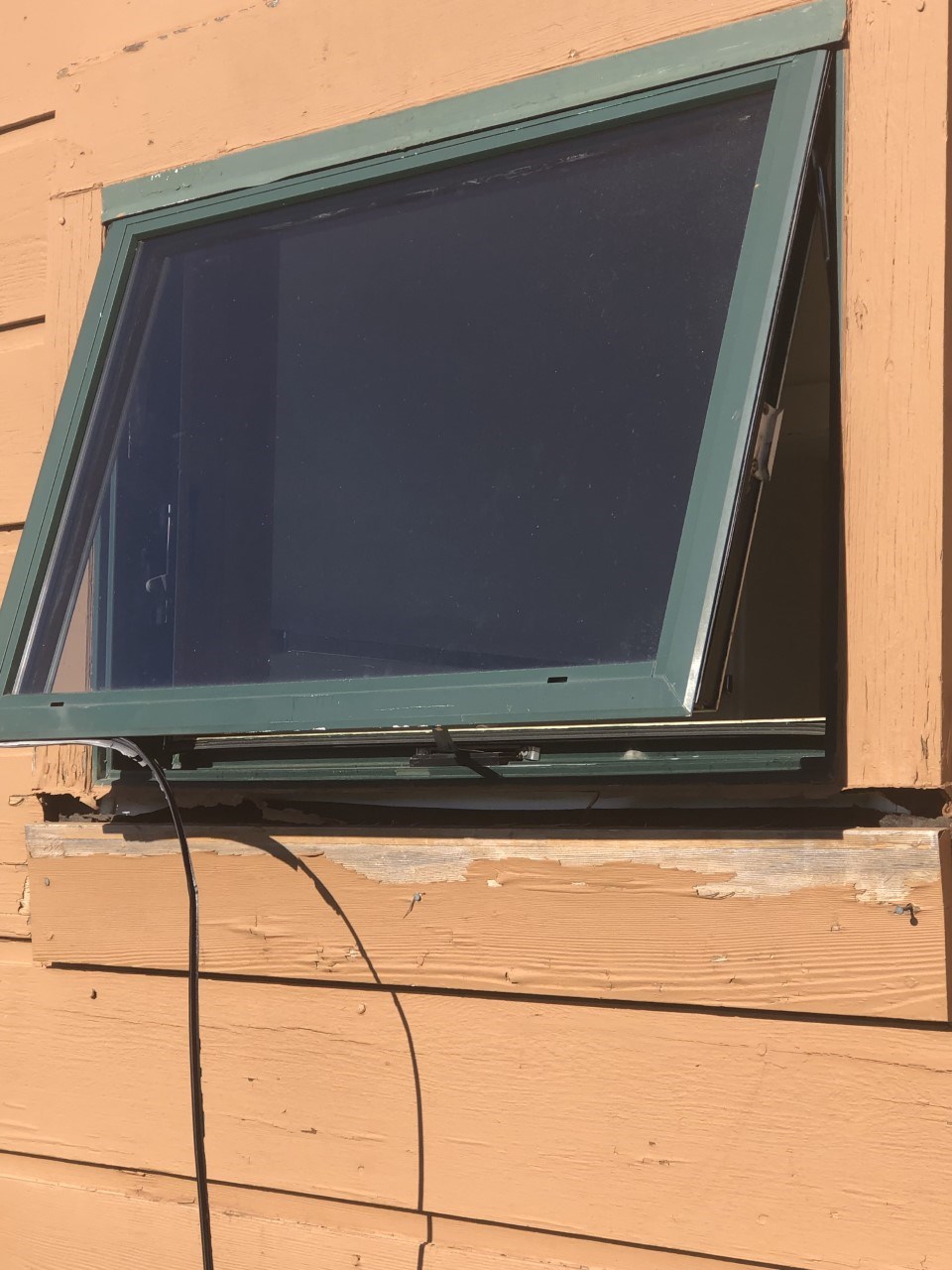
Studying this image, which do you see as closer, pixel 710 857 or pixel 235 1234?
pixel 710 857

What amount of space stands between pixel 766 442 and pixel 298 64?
951 millimetres

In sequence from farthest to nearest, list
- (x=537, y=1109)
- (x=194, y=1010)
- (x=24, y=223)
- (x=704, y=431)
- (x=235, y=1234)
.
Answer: (x=24, y=223), (x=235, y=1234), (x=194, y=1010), (x=537, y=1109), (x=704, y=431)

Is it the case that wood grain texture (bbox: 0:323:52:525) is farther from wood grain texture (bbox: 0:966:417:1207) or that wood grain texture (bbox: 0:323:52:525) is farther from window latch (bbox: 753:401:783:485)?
window latch (bbox: 753:401:783:485)

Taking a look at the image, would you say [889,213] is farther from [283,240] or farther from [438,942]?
[438,942]

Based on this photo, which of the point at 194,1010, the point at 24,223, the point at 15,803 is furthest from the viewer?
the point at 24,223

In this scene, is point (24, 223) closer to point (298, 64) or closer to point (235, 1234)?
point (298, 64)

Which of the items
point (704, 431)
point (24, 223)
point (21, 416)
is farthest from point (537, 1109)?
point (24, 223)

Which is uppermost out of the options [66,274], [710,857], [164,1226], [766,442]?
[66,274]

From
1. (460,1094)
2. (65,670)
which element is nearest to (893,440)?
(460,1094)

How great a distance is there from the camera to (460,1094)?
4.87 ft

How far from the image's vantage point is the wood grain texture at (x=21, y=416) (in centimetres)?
201

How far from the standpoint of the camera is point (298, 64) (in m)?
1.80

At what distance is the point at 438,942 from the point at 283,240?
94 centimetres

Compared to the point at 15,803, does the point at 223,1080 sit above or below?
below
